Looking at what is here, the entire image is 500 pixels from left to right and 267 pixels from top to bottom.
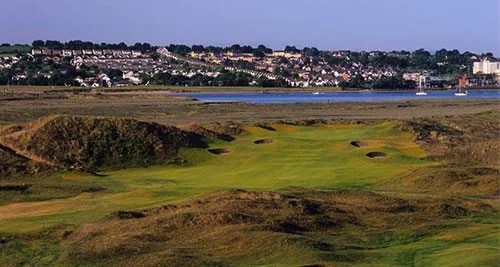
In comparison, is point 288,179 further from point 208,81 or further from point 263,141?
point 208,81

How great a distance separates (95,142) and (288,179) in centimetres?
1088

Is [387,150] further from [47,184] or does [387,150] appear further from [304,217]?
[304,217]

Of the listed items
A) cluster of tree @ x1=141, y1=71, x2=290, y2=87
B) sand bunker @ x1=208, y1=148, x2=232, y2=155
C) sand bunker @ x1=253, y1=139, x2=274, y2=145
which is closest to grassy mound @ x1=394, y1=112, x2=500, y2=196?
sand bunker @ x1=253, y1=139, x2=274, y2=145

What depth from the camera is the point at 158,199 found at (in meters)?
27.4

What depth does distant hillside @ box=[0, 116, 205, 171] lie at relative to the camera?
3856 cm

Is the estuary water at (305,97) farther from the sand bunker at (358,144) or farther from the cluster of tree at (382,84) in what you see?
the sand bunker at (358,144)

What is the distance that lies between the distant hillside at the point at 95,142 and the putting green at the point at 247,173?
109 cm

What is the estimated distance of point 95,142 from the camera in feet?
131

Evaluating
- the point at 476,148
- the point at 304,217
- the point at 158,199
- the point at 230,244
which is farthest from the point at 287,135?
the point at 230,244

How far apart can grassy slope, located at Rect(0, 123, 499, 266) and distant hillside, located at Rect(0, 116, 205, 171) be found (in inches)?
42.7

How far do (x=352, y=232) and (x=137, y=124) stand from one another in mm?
22026

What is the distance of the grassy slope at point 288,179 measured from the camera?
728 inches

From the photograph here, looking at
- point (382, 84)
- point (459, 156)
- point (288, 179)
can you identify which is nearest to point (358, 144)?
point (459, 156)

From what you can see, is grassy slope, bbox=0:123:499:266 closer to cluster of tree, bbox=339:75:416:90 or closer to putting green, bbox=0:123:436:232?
putting green, bbox=0:123:436:232
